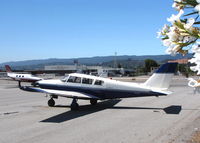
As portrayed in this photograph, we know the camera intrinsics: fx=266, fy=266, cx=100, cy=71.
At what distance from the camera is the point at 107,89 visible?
45.3 feet

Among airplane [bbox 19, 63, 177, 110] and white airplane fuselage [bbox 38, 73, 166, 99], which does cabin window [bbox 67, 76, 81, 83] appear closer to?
airplane [bbox 19, 63, 177, 110]

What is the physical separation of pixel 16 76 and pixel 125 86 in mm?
26891

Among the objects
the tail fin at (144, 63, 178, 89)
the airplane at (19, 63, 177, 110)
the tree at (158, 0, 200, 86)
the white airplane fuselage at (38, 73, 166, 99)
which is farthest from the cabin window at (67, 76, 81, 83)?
the tree at (158, 0, 200, 86)

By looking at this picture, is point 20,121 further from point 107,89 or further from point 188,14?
point 188,14

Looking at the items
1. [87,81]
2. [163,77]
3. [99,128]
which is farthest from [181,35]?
[87,81]

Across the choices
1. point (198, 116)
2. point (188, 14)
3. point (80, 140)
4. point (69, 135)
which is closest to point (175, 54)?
point (188, 14)

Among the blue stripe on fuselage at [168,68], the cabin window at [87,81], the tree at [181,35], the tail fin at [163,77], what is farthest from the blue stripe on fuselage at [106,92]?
the tree at [181,35]

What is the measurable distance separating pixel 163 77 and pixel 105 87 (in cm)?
299

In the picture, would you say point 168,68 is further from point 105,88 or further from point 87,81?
point 87,81

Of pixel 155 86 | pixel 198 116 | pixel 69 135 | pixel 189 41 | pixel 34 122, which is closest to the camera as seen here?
pixel 189 41

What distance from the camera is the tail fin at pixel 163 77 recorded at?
13188 mm

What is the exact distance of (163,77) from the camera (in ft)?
43.5

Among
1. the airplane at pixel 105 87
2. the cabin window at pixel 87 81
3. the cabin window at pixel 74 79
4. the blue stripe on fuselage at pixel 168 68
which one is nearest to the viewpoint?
the airplane at pixel 105 87

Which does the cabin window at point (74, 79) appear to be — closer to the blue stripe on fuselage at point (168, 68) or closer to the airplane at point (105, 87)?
the airplane at point (105, 87)
